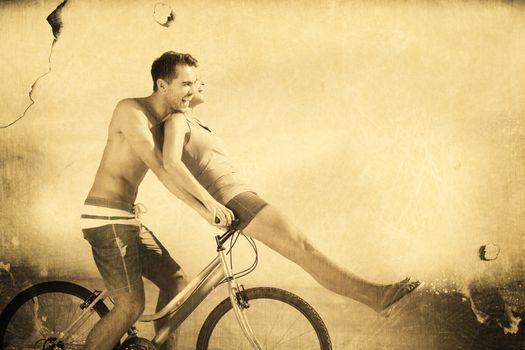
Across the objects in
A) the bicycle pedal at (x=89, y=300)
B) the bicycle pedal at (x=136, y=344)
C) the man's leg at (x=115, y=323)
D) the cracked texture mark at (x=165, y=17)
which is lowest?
the bicycle pedal at (x=136, y=344)

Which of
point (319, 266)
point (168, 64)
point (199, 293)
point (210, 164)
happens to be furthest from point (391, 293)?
point (168, 64)

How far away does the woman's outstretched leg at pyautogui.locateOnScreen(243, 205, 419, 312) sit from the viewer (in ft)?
10.3

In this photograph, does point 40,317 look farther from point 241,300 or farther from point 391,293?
point 391,293

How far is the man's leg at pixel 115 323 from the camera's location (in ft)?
9.48

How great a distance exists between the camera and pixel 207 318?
292cm

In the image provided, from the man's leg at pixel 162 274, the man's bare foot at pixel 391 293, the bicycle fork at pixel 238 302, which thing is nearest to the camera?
the bicycle fork at pixel 238 302

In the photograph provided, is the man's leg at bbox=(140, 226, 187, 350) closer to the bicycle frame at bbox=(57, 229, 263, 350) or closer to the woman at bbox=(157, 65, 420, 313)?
the bicycle frame at bbox=(57, 229, 263, 350)

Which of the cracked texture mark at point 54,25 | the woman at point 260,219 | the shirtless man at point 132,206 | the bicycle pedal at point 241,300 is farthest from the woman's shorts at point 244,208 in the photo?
the cracked texture mark at point 54,25

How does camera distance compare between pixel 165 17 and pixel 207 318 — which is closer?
pixel 207 318

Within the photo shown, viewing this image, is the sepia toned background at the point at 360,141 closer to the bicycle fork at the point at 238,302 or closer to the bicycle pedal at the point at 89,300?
the bicycle pedal at the point at 89,300

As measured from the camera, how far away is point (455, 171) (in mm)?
3178

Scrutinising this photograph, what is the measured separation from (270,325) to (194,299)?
44 cm

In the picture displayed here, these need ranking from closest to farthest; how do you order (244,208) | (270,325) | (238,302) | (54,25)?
(238,302)
(270,325)
(244,208)
(54,25)

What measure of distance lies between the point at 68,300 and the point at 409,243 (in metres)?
1.94
